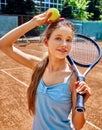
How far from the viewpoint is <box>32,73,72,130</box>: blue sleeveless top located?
1.78 metres

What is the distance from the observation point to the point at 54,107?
180cm

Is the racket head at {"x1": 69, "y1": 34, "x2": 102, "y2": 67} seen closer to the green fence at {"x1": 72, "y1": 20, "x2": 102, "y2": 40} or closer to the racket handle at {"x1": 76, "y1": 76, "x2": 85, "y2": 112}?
the racket handle at {"x1": 76, "y1": 76, "x2": 85, "y2": 112}

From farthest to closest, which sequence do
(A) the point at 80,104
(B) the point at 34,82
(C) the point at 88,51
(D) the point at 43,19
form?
1. (C) the point at 88,51
2. (D) the point at 43,19
3. (B) the point at 34,82
4. (A) the point at 80,104

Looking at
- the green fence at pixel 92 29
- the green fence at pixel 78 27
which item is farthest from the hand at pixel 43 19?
the green fence at pixel 92 29

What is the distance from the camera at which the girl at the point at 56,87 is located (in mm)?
1777

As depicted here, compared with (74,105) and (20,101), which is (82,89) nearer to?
(74,105)

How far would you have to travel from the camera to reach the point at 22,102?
5602mm

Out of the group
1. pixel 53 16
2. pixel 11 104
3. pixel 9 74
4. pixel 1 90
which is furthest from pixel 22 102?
pixel 53 16

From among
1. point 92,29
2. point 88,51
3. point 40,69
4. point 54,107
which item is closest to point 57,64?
point 40,69

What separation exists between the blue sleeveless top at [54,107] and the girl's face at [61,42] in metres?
0.17

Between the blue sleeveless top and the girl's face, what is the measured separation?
172 mm

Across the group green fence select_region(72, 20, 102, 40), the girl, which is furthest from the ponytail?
green fence select_region(72, 20, 102, 40)

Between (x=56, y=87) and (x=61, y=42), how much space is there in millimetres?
304

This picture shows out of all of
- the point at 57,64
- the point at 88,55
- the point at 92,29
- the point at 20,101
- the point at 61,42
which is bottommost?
the point at 92,29
